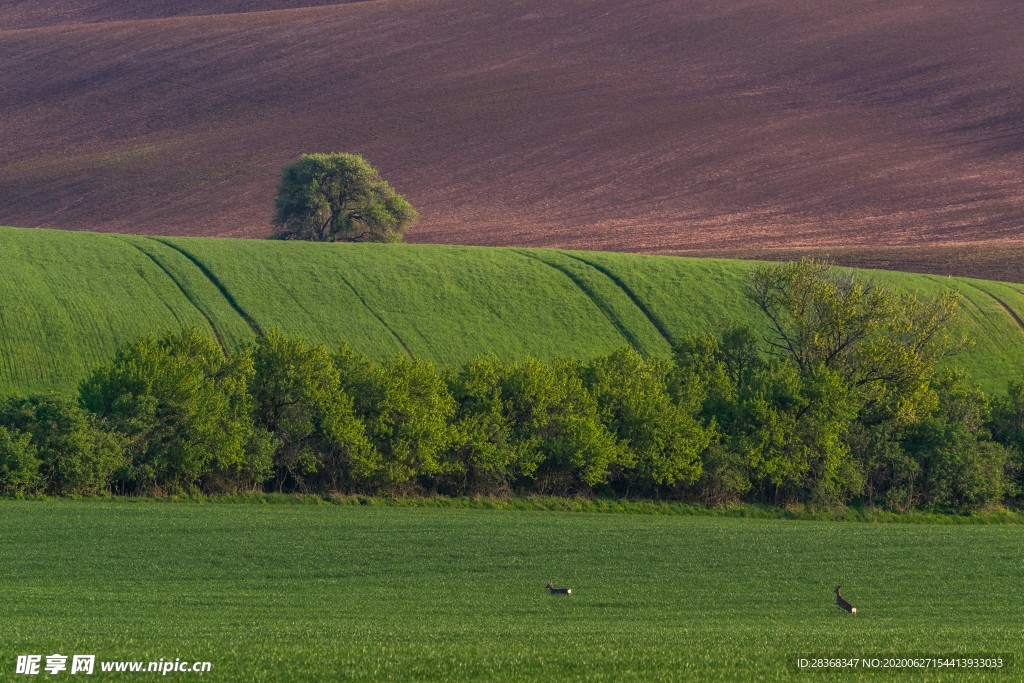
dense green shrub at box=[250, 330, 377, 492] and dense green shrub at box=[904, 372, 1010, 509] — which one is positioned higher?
dense green shrub at box=[250, 330, 377, 492]

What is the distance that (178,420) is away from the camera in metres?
41.3

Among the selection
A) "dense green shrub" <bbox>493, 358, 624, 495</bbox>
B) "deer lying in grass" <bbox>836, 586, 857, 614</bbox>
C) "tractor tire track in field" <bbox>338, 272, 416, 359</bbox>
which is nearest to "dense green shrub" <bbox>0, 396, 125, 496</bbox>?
"dense green shrub" <bbox>493, 358, 624, 495</bbox>

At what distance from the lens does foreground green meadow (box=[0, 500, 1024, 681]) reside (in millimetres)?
16484

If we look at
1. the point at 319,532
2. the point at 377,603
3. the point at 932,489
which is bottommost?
the point at 932,489

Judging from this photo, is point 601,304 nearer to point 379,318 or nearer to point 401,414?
point 379,318

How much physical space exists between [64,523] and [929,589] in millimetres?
21927

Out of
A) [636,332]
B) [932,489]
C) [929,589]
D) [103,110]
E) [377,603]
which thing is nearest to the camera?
[377,603]

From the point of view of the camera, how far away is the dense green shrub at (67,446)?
39.3 meters

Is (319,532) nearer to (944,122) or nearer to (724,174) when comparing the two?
(724,174)

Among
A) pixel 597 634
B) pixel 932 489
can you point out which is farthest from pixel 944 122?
pixel 597 634

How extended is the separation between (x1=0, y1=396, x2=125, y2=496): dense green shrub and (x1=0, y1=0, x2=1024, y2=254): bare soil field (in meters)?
53.5

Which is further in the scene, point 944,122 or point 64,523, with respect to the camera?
point 944,122

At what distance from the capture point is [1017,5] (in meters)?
134

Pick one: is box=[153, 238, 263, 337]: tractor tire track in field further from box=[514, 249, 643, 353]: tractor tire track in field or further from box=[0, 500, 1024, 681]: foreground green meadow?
box=[514, 249, 643, 353]: tractor tire track in field
